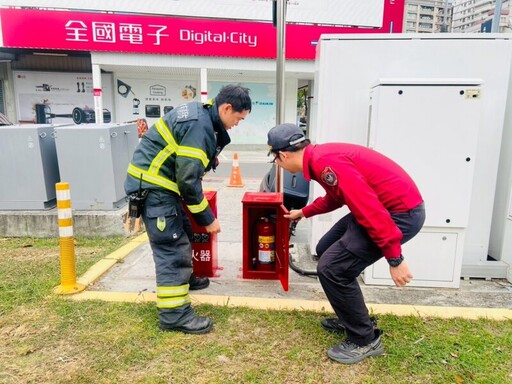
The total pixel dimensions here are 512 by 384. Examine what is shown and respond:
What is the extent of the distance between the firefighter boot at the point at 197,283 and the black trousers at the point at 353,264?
5.02 ft

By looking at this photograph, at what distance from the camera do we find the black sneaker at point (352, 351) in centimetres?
272

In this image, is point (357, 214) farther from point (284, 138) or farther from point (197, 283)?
point (197, 283)

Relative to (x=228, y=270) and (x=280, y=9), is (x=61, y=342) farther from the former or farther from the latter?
(x=280, y=9)

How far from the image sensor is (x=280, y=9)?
161 inches

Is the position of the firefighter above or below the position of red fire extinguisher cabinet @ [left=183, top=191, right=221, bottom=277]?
above

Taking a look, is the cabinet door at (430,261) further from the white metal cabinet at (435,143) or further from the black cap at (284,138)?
the black cap at (284,138)

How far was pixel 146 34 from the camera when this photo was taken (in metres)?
15.8

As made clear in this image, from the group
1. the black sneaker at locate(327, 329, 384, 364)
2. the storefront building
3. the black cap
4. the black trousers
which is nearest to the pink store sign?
the storefront building

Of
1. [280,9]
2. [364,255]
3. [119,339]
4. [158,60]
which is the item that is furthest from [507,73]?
[158,60]

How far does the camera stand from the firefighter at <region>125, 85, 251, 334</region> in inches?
118

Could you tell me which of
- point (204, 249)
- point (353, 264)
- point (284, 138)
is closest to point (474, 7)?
point (204, 249)

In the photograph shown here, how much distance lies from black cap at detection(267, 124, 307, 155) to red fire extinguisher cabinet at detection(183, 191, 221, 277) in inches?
54.7

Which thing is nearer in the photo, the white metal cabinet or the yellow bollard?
the white metal cabinet

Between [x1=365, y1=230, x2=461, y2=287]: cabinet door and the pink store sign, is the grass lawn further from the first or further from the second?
the pink store sign
